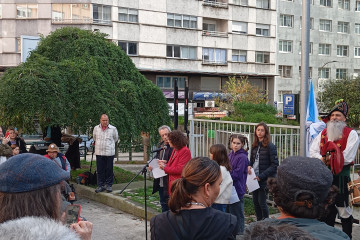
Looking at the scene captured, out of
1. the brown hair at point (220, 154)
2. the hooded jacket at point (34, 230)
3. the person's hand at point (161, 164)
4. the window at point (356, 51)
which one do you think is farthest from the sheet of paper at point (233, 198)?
the window at point (356, 51)

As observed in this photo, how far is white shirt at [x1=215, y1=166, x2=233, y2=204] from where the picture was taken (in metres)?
6.16

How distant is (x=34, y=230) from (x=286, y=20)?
5028 centimetres

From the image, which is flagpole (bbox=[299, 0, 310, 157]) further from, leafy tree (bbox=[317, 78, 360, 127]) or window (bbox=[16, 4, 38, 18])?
window (bbox=[16, 4, 38, 18])

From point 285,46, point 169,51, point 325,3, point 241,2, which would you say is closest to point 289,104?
point 169,51

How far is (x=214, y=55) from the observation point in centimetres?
4325

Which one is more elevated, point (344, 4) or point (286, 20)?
point (344, 4)

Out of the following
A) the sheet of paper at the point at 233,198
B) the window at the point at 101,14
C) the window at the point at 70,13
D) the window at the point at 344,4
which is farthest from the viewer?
the window at the point at 344,4

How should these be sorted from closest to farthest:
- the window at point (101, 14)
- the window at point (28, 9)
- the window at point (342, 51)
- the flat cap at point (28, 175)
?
the flat cap at point (28, 175)
the window at point (28, 9)
the window at point (101, 14)
the window at point (342, 51)

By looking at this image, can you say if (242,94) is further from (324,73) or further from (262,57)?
(324,73)

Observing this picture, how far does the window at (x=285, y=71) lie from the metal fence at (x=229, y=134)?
120 feet

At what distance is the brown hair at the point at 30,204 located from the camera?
6.31 feet

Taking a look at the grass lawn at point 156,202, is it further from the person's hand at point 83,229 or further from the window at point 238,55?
the window at point 238,55

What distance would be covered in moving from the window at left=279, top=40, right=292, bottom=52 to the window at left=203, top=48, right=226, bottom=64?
8342 millimetres

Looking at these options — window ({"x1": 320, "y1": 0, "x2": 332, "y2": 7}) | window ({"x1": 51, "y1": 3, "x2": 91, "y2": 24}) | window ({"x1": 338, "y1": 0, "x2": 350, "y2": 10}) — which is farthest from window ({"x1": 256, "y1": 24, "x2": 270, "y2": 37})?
window ({"x1": 51, "y1": 3, "x2": 91, "y2": 24})
